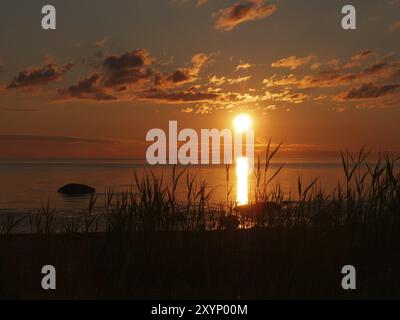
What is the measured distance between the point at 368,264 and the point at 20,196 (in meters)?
27.2

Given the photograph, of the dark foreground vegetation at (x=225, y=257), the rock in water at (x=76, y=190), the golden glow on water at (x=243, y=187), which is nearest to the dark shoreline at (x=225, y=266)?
the dark foreground vegetation at (x=225, y=257)

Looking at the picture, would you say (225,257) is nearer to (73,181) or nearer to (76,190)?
(76,190)

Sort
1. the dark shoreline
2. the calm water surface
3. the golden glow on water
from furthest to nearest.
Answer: the calm water surface, the golden glow on water, the dark shoreline

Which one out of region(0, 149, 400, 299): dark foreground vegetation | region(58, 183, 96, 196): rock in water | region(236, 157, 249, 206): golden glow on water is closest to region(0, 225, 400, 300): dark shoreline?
region(0, 149, 400, 299): dark foreground vegetation

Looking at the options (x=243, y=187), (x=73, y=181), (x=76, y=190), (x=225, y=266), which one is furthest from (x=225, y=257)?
(x=73, y=181)

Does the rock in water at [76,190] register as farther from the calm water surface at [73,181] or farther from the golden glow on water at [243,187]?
the golden glow on water at [243,187]

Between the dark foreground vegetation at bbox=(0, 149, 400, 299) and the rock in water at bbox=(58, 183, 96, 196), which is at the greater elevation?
the rock in water at bbox=(58, 183, 96, 196)

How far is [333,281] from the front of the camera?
5.78m

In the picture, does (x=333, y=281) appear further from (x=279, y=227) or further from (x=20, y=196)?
(x=20, y=196)

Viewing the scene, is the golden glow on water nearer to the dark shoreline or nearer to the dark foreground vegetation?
the dark foreground vegetation

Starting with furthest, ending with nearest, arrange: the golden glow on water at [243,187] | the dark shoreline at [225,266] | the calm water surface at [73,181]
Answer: the calm water surface at [73,181] < the golden glow on water at [243,187] < the dark shoreline at [225,266]

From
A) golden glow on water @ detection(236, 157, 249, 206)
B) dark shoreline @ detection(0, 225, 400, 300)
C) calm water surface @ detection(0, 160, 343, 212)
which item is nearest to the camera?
dark shoreline @ detection(0, 225, 400, 300)

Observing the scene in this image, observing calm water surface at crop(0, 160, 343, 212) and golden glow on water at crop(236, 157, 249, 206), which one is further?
calm water surface at crop(0, 160, 343, 212)
